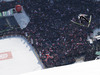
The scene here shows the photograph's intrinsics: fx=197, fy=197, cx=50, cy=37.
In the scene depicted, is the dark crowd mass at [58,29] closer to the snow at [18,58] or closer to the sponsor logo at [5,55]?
the snow at [18,58]

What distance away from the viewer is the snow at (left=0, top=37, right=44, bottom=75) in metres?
22.1

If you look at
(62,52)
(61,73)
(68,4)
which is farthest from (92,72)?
(68,4)

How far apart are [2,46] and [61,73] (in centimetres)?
1766

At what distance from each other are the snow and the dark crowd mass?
83 centimetres

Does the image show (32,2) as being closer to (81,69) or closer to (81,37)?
(81,37)

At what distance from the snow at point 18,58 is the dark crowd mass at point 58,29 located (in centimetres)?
83

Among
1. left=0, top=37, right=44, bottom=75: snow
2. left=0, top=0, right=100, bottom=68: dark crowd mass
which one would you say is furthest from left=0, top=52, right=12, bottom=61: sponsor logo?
left=0, top=0, right=100, bottom=68: dark crowd mass

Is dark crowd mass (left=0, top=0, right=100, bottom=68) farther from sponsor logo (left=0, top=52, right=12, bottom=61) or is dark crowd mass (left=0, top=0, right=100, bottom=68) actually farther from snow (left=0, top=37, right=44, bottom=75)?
sponsor logo (left=0, top=52, right=12, bottom=61)

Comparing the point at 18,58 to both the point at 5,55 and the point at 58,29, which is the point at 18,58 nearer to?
the point at 5,55

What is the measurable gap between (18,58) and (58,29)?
706 centimetres

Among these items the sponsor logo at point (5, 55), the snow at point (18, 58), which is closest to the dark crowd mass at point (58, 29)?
the snow at point (18, 58)

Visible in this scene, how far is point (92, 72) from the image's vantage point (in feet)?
28.6

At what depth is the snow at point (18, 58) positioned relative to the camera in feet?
72.6

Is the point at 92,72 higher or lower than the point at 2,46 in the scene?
higher
